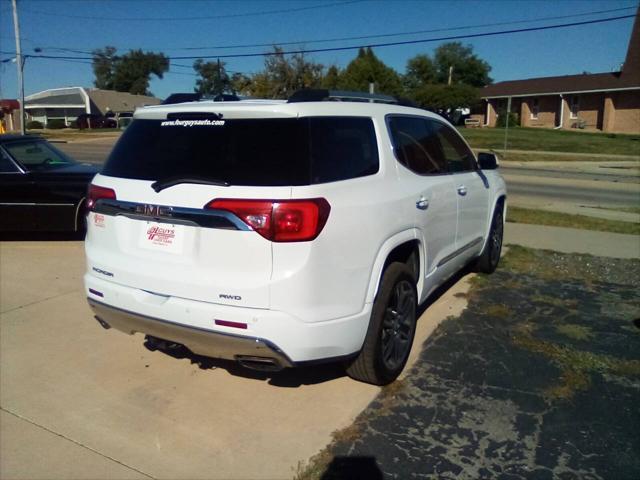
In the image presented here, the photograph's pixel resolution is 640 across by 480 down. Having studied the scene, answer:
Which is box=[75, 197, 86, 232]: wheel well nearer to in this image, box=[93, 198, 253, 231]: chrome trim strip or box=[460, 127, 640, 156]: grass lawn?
box=[93, 198, 253, 231]: chrome trim strip

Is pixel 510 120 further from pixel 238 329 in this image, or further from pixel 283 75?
pixel 238 329

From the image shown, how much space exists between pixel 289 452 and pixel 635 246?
7225mm

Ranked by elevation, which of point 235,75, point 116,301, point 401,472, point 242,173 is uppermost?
point 235,75

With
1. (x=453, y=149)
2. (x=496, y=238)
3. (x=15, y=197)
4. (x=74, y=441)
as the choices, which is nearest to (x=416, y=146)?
(x=453, y=149)

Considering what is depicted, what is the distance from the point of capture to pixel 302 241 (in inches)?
122

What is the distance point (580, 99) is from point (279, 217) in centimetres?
5314

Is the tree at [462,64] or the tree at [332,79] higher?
the tree at [462,64]

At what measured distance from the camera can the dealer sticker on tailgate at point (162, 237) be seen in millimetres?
3320

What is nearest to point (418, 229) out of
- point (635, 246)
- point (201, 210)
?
point (201, 210)

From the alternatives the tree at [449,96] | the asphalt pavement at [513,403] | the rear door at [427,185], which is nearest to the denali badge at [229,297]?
the asphalt pavement at [513,403]

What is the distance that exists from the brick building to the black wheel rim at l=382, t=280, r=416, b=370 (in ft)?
127

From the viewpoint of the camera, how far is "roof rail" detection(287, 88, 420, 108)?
11.8 ft

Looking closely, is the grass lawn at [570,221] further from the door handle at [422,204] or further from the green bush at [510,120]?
the green bush at [510,120]

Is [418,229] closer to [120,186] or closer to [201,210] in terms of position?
[201,210]
